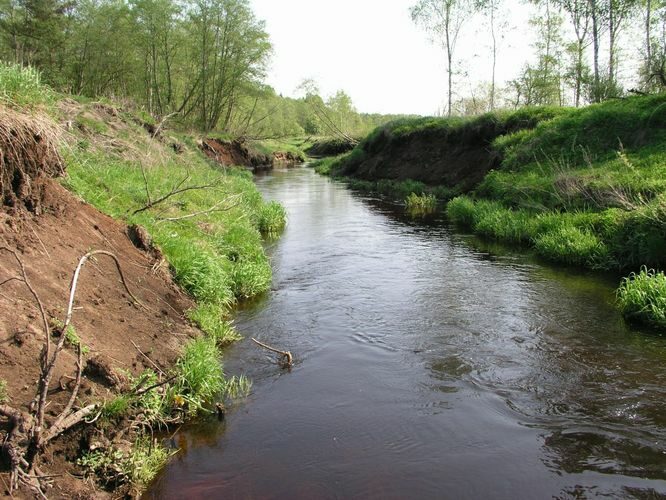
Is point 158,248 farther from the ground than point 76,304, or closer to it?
farther from the ground

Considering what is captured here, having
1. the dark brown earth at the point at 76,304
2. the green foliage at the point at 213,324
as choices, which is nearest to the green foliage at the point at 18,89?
the dark brown earth at the point at 76,304

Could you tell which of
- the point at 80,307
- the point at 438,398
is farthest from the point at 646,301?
the point at 80,307

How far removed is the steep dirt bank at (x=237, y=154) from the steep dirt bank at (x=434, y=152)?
1008cm

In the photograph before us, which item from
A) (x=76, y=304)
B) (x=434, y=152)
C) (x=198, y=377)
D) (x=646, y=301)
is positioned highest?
(x=434, y=152)

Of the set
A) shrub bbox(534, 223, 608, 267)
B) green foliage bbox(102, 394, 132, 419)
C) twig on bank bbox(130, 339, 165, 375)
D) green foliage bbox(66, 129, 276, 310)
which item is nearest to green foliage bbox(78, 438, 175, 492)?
green foliage bbox(102, 394, 132, 419)

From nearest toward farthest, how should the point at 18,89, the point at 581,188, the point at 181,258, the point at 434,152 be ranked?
the point at 18,89 < the point at 181,258 < the point at 581,188 < the point at 434,152

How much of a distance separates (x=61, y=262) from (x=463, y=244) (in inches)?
490

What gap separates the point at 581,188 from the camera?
52.1ft

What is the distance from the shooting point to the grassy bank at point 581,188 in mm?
12336

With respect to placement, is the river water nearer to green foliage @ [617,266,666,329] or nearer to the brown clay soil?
green foliage @ [617,266,666,329]

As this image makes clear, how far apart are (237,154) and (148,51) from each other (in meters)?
14.0

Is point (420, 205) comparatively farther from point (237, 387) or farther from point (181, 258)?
point (237, 387)

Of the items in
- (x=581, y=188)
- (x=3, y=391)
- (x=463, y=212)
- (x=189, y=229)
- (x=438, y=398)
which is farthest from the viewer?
(x=463, y=212)

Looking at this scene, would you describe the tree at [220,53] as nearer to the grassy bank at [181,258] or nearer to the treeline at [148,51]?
the treeline at [148,51]
